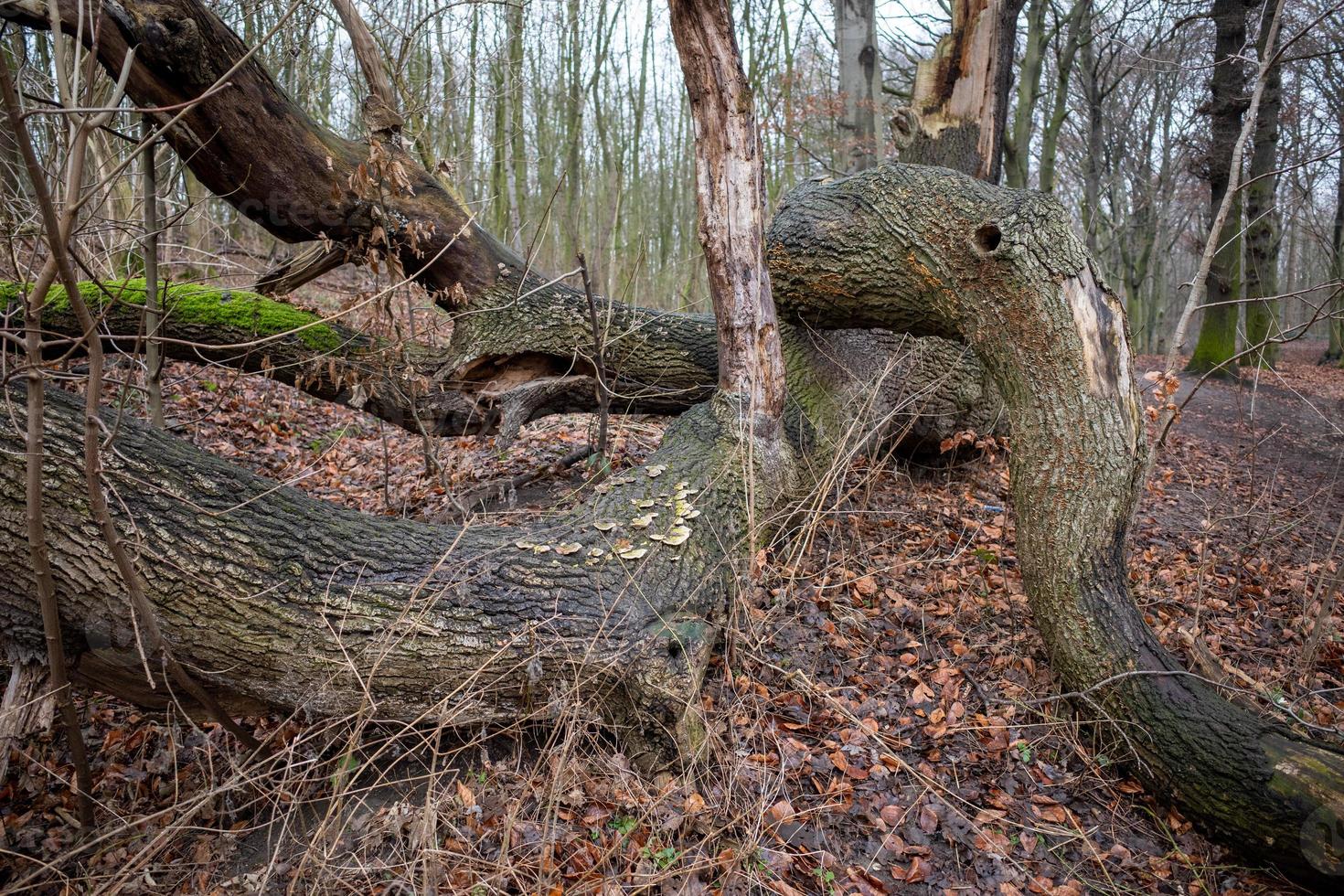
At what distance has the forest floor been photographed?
2.40 m

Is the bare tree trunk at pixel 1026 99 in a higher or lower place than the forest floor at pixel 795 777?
higher

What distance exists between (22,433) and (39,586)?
0.53m

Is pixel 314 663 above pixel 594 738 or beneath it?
above

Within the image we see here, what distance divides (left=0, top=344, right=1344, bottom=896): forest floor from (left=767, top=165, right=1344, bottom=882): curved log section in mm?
210

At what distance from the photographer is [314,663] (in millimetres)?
2627

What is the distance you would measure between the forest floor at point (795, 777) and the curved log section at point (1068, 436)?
0.21 m

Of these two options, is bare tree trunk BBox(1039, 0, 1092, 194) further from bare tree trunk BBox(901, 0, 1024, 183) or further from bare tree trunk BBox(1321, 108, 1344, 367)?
bare tree trunk BBox(901, 0, 1024, 183)

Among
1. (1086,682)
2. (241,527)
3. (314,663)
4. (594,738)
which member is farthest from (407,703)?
(1086,682)

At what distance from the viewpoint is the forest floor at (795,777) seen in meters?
2.40

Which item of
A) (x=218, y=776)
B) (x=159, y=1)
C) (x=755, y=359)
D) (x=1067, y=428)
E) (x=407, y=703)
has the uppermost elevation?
(x=159, y=1)

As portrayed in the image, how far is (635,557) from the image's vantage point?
319 cm

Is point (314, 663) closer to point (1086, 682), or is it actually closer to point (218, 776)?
point (218, 776)

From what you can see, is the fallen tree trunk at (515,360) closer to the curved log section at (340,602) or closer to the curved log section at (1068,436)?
the curved log section at (1068,436)

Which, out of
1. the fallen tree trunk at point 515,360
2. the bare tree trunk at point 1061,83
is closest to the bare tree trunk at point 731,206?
the fallen tree trunk at point 515,360
